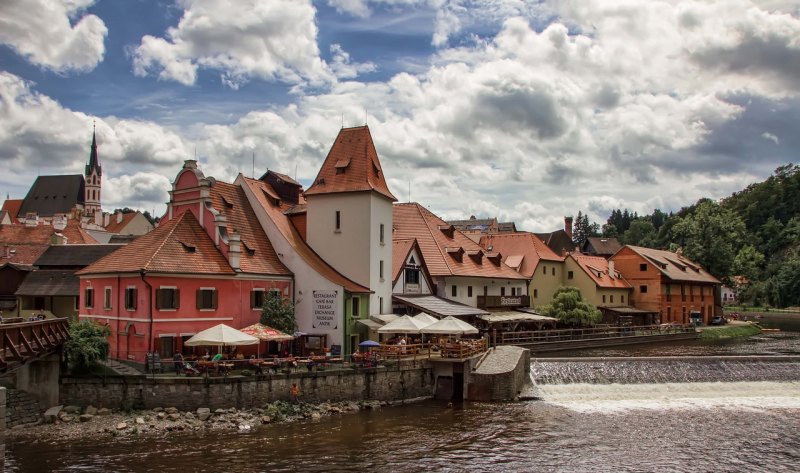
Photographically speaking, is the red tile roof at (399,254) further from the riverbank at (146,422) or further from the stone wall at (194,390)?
the riverbank at (146,422)

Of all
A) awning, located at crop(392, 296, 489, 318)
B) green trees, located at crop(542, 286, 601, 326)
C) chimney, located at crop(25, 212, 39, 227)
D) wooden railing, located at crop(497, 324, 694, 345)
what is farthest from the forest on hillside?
chimney, located at crop(25, 212, 39, 227)

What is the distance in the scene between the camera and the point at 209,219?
39.8 m

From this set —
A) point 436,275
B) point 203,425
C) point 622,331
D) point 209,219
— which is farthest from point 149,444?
point 622,331

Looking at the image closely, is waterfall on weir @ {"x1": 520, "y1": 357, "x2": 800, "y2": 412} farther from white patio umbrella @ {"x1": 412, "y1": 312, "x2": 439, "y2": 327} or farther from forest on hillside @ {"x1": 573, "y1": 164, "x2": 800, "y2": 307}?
forest on hillside @ {"x1": 573, "y1": 164, "x2": 800, "y2": 307}

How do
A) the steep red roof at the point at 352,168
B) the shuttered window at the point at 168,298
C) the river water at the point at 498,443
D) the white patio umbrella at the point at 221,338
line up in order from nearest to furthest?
the river water at the point at 498,443, the white patio umbrella at the point at 221,338, the shuttered window at the point at 168,298, the steep red roof at the point at 352,168

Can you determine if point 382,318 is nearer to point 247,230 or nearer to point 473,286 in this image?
point 247,230

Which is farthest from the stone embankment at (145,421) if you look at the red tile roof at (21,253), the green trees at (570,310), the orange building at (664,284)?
the orange building at (664,284)

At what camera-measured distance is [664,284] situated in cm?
8200

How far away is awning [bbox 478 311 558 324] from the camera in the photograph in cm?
5468

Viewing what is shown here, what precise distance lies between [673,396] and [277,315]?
2249 centimetres

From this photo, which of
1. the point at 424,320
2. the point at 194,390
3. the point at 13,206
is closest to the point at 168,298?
the point at 194,390

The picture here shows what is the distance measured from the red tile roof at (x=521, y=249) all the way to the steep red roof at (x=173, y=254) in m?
38.0

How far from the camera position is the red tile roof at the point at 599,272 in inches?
3044

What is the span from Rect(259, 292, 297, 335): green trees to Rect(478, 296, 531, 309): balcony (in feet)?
75.9
